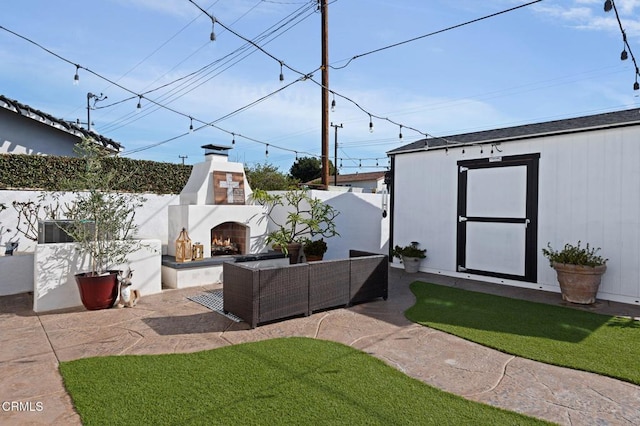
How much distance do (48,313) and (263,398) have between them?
4091 millimetres

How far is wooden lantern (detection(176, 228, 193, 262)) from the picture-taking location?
705cm

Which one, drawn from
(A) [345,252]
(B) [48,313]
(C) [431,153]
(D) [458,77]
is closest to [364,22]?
(D) [458,77]

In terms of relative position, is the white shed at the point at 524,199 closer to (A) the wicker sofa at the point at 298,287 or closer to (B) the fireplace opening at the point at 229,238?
(A) the wicker sofa at the point at 298,287

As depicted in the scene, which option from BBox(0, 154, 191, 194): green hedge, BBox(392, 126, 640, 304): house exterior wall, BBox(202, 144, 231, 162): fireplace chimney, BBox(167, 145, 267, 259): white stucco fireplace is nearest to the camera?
BBox(392, 126, 640, 304): house exterior wall

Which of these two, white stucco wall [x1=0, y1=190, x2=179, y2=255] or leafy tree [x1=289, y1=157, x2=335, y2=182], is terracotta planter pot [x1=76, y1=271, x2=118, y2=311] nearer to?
white stucco wall [x1=0, y1=190, x2=179, y2=255]

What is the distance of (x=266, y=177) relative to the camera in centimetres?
2183

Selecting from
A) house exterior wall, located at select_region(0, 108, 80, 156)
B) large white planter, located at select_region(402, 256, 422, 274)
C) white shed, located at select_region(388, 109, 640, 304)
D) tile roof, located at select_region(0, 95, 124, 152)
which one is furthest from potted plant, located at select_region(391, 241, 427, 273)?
house exterior wall, located at select_region(0, 108, 80, 156)

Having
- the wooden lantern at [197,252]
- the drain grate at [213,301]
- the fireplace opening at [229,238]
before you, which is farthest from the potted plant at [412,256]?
the wooden lantern at [197,252]

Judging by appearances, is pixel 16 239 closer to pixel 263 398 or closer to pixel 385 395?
pixel 263 398

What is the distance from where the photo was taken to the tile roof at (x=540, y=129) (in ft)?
20.3

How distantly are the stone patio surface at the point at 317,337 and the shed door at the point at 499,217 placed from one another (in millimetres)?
1258

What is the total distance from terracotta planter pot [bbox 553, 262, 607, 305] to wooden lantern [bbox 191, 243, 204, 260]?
6.35 meters

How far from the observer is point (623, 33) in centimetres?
479

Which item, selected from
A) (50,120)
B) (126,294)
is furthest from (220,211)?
(50,120)
